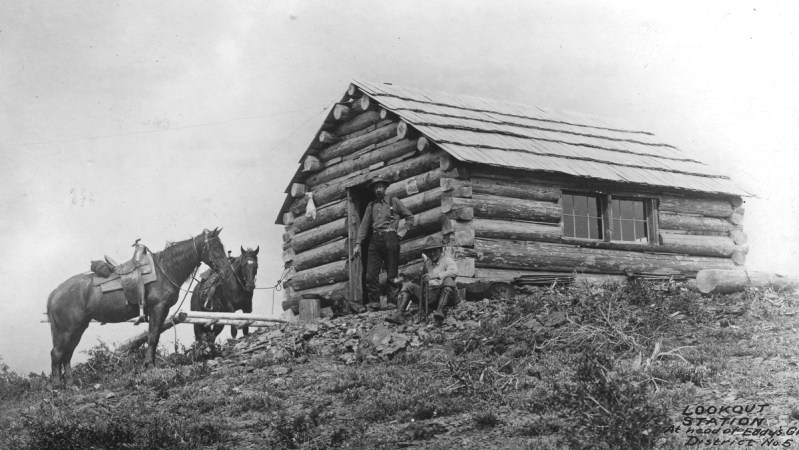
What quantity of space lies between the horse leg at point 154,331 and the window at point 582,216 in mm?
7471

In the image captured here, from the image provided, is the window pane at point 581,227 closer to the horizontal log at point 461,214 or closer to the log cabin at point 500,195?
the log cabin at point 500,195

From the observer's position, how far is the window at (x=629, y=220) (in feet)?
55.0

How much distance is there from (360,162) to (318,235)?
197cm

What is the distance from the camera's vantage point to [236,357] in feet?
43.6

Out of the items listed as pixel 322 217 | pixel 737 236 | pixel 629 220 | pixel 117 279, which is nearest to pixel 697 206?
pixel 737 236

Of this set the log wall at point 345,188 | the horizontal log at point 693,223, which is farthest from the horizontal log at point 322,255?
the horizontal log at point 693,223

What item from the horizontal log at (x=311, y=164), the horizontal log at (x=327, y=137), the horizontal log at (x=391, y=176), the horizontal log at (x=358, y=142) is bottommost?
the horizontal log at (x=391, y=176)

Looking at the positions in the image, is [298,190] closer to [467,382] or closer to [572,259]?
[572,259]

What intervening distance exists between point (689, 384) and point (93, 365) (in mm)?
10660

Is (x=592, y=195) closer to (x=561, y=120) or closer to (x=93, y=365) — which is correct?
(x=561, y=120)

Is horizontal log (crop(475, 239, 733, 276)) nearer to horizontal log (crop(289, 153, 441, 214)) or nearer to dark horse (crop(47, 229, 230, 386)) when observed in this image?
horizontal log (crop(289, 153, 441, 214))

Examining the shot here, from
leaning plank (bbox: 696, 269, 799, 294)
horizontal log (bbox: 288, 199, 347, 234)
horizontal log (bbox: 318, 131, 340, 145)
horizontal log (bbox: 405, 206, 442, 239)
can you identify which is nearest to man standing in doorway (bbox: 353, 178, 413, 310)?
horizontal log (bbox: 405, 206, 442, 239)

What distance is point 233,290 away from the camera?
56.3 ft

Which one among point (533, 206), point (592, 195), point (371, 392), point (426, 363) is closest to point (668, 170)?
point (592, 195)
